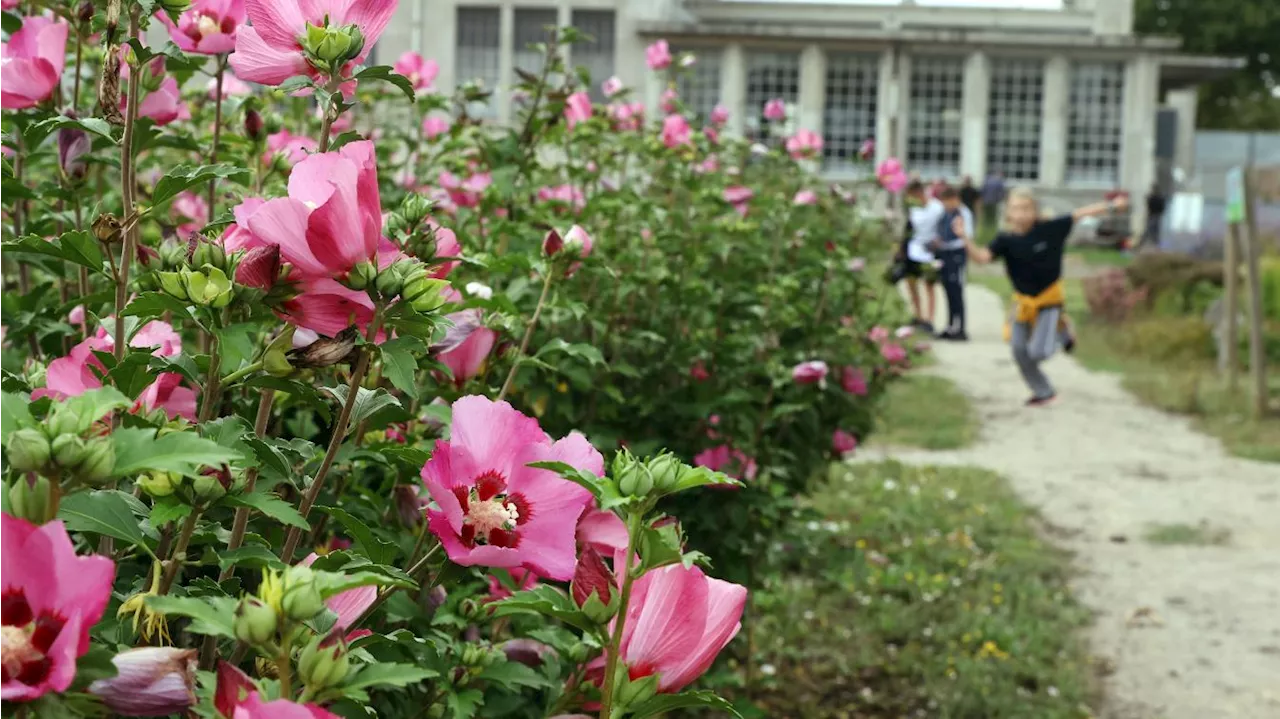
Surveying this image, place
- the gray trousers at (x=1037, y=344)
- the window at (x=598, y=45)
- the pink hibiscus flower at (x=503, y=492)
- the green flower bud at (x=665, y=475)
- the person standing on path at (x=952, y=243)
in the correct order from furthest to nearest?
1. the window at (x=598, y=45)
2. the person standing on path at (x=952, y=243)
3. the gray trousers at (x=1037, y=344)
4. the pink hibiscus flower at (x=503, y=492)
5. the green flower bud at (x=665, y=475)

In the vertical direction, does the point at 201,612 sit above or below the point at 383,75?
below

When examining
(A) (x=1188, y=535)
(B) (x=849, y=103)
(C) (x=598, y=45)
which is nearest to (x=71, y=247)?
(A) (x=1188, y=535)

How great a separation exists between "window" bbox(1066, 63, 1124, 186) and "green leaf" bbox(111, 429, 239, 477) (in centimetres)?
2682

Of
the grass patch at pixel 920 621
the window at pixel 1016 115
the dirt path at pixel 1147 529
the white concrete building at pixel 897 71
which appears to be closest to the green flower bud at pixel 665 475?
the grass patch at pixel 920 621

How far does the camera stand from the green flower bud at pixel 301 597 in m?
0.65

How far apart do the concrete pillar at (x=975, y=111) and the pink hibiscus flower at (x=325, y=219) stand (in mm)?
25785

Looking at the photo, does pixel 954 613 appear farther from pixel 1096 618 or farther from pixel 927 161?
pixel 927 161

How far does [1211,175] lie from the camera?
23703 millimetres

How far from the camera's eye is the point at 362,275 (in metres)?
0.82

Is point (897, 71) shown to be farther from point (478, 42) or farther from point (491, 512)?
point (491, 512)

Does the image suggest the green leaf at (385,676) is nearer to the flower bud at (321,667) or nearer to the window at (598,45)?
the flower bud at (321,667)

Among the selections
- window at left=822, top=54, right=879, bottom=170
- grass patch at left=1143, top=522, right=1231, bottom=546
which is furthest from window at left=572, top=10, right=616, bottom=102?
grass patch at left=1143, top=522, right=1231, bottom=546

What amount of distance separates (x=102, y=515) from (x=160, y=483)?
0.04m

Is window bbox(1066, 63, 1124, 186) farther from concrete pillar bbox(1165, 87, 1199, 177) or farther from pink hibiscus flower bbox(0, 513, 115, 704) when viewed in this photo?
pink hibiscus flower bbox(0, 513, 115, 704)
